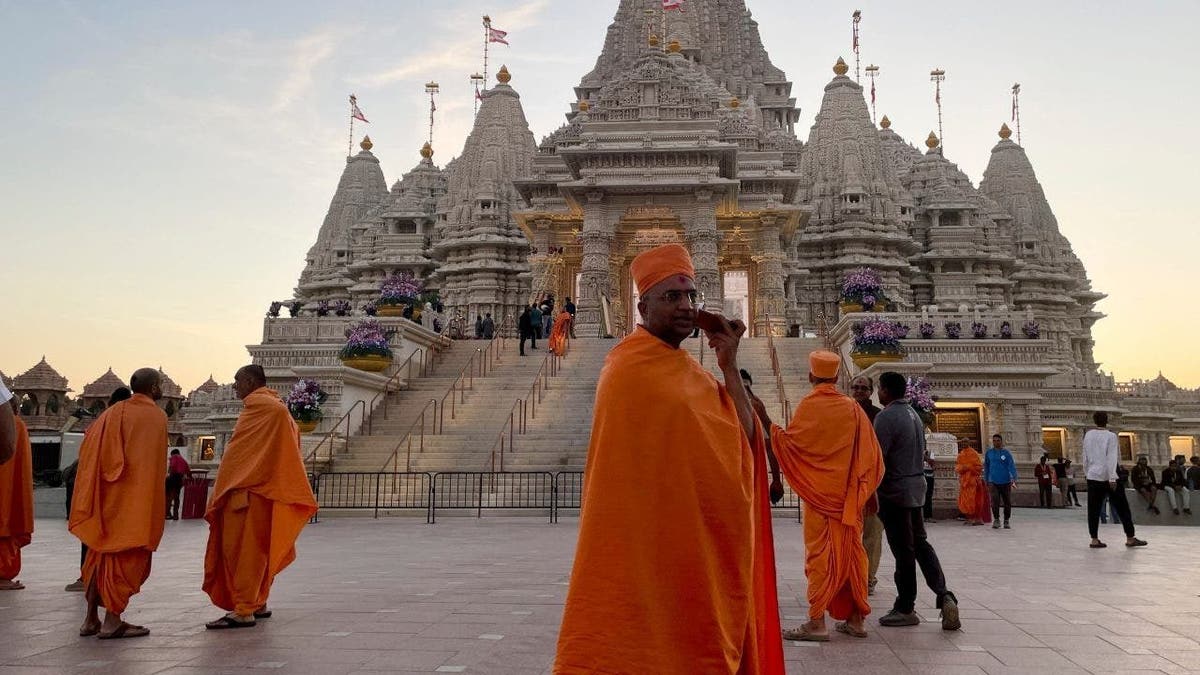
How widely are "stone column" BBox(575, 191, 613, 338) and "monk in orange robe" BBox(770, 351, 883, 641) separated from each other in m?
25.8

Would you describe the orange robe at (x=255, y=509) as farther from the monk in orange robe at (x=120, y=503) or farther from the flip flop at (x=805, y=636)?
the flip flop at (x=805, y=636)

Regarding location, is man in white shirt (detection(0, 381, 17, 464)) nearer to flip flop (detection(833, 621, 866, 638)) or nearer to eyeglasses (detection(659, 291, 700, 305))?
eyeglasses (detection(659, 291, 700, 305))

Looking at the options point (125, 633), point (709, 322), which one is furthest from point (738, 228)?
point (709, 322)

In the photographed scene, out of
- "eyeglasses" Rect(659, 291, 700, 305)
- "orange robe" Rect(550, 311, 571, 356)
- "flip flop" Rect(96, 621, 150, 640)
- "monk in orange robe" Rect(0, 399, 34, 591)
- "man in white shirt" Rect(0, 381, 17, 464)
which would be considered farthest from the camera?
"orange robe" Rect(550, 311, 571, 356)

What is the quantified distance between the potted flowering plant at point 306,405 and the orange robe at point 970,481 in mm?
12805

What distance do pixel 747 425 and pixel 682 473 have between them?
466mm

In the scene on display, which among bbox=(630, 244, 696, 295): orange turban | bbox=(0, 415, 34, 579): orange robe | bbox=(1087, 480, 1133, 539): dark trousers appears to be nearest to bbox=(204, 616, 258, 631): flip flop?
bbox=(0, 415, 34, 579): orange robe

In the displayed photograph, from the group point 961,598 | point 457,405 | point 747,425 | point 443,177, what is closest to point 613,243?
point 457,405

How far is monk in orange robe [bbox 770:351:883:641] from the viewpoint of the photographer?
591 cm

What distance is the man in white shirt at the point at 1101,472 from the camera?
37.2ft

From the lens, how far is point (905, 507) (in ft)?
21.1

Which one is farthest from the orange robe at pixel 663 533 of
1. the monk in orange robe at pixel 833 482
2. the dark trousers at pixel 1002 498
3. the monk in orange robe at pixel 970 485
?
the monk in orange robe at pixel 970 485

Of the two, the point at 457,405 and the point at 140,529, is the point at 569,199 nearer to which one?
the point at 457,405

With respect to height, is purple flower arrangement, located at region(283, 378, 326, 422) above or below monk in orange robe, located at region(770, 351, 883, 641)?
above
